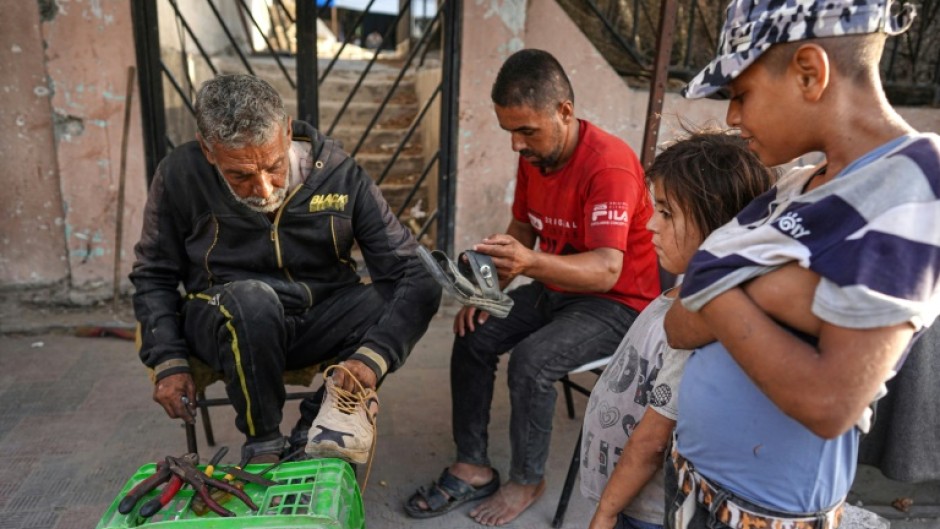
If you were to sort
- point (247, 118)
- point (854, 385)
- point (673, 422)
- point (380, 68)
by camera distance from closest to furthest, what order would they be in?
point (854, 385), point (673, 422), point (247, 118), point (380, 68)

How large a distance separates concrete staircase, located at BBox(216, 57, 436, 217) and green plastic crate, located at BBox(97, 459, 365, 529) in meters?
4.19

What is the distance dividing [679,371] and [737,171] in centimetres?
44

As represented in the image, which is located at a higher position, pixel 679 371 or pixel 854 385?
pixel 854 385

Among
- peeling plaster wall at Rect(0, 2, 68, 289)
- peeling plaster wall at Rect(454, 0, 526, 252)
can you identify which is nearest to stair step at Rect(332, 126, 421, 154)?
peeling plaster wall at Rect(454, 0, 526, 252)

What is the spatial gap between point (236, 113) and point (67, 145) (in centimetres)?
232

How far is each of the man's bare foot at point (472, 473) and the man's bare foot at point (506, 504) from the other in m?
0.07

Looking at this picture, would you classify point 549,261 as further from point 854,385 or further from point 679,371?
point 854,385

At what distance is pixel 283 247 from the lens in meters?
2.19

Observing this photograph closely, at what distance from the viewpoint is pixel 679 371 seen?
136 cm

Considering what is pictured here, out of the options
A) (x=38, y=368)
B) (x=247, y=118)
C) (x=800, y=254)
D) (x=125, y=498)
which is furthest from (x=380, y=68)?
(x=800, y=254)

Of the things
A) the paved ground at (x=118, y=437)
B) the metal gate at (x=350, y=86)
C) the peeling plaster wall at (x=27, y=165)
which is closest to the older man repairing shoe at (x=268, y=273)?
the paved ground at (x=118, y=437)

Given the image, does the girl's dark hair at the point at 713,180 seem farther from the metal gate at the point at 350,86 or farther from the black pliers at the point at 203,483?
the metal gate at the point at 350,86

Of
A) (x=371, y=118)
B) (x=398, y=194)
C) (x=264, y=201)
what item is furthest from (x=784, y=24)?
(x=371, y=118)

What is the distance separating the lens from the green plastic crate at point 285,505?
1424 millimetres
